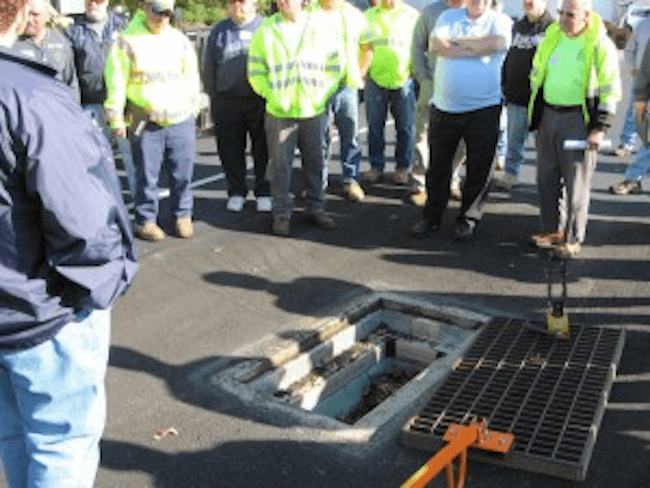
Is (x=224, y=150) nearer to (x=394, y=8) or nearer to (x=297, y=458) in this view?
(x=394, y=8)

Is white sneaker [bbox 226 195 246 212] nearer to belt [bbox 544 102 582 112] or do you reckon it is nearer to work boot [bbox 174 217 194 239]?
work boot [bbox 174 217 194 239]

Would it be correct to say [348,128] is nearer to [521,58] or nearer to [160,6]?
[521,58]

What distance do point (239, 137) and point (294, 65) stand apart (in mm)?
1202

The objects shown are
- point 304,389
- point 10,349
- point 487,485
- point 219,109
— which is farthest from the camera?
point 219,109

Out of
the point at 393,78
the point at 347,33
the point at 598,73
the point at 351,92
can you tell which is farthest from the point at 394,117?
the point at 598,73

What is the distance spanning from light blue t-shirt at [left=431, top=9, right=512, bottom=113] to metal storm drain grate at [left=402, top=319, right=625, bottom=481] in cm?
207

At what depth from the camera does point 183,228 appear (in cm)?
736

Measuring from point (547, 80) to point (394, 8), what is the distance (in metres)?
2.21

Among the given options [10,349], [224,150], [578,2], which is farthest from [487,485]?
[224,150]

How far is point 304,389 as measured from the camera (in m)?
5.09

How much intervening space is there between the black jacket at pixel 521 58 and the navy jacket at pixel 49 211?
5.62m

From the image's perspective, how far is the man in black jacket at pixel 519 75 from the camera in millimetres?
7688

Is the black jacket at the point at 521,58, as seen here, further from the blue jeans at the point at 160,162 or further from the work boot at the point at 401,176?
the blue jeans at the point at 160,162

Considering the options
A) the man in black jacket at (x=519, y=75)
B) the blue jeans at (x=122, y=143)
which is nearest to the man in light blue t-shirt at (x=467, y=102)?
the man in black jacket at (x=519, y=75)
